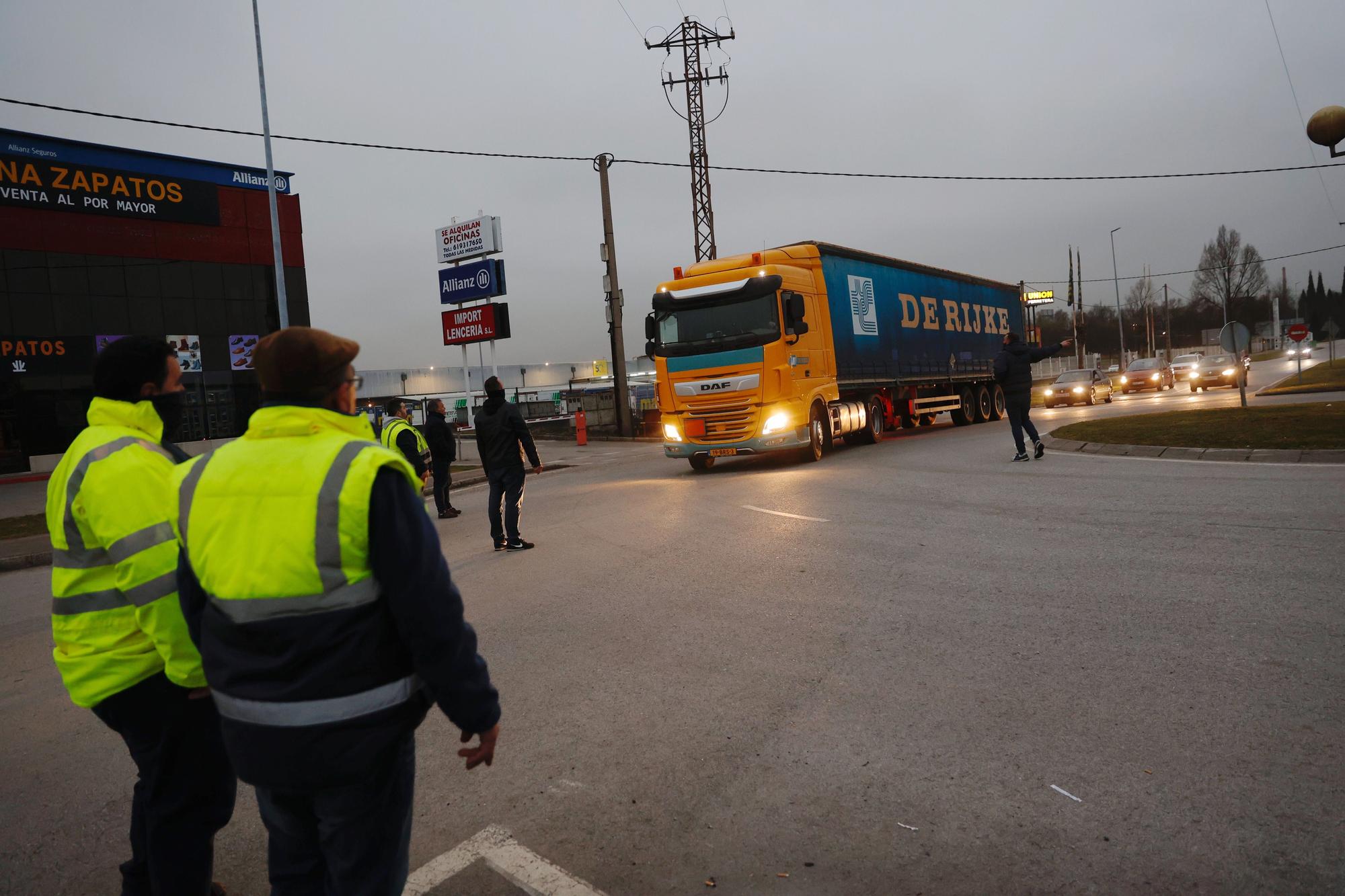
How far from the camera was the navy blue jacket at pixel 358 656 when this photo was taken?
2.06 metres

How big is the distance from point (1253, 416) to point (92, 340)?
1362 inches

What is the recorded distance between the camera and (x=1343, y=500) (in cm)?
862

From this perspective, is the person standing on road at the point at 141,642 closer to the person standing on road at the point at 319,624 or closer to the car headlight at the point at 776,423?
the person standing on road at the point at 319,624

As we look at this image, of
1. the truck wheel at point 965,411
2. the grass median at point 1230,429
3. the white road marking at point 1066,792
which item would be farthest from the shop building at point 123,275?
the white road marking at point 1066,792

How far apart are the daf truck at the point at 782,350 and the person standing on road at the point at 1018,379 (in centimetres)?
333

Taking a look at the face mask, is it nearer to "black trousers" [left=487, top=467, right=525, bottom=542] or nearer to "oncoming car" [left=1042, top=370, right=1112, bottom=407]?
"black trousers" [left=487, top=467, right=525, bottom=542]

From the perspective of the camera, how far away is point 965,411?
1021 inches

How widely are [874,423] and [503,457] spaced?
11.7 m

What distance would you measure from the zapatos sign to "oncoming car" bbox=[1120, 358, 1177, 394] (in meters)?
39.5

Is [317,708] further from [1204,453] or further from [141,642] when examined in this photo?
[1204,453]

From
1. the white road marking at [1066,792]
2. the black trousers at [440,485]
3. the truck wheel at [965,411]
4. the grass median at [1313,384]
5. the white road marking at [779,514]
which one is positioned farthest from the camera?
the grass median at [1313,384]

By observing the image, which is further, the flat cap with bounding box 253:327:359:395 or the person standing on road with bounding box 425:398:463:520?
the person standing on road with bounding box 425:398:463:520

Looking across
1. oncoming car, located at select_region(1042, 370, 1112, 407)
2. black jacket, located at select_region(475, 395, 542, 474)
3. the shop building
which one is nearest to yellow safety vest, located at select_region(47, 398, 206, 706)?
black jacket, located at select_region(475, 395, 542, 474)

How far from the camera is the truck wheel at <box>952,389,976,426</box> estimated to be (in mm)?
25703
